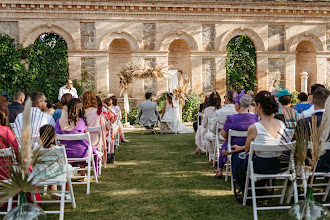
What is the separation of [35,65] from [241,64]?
1070 centimetres

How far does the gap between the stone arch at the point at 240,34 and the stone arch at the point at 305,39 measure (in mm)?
1597

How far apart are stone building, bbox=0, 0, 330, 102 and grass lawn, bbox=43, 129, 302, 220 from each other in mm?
10070

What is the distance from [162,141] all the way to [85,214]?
6883mm

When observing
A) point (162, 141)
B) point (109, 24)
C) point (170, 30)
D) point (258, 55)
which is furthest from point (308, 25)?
point (162, 141)

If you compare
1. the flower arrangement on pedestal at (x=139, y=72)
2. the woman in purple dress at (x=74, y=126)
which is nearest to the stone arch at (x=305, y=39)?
the flower arrangement on pedestal at (x=139, y=72)

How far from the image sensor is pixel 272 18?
19125 millimetres

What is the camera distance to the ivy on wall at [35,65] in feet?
55.6

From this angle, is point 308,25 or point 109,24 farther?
point 308,25

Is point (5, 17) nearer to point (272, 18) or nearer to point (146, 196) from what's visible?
point (272, 18)

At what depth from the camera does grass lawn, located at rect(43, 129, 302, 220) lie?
469 centimetres

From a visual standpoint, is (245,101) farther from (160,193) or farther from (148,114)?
(148,114)

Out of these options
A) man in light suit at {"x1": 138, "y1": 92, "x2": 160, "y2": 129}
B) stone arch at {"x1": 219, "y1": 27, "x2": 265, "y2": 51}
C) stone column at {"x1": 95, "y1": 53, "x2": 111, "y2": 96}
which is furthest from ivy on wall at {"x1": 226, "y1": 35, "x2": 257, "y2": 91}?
man in light suit at {"x1": 138, "y1": 92, "x2": 160, "y2": 129}

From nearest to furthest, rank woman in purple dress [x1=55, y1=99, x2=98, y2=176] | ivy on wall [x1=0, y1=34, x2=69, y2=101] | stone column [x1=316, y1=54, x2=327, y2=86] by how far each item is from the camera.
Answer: woman in purple dress [x1=55, y1=99, x2=98, y2=176] < ivy on wall [x1=0, y1=34, x2=69, y2=101] < stone column [x1=316, y1=54, x2=327, y2=86]

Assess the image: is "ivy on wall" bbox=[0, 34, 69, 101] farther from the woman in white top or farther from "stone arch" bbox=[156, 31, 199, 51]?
the woman in white top
